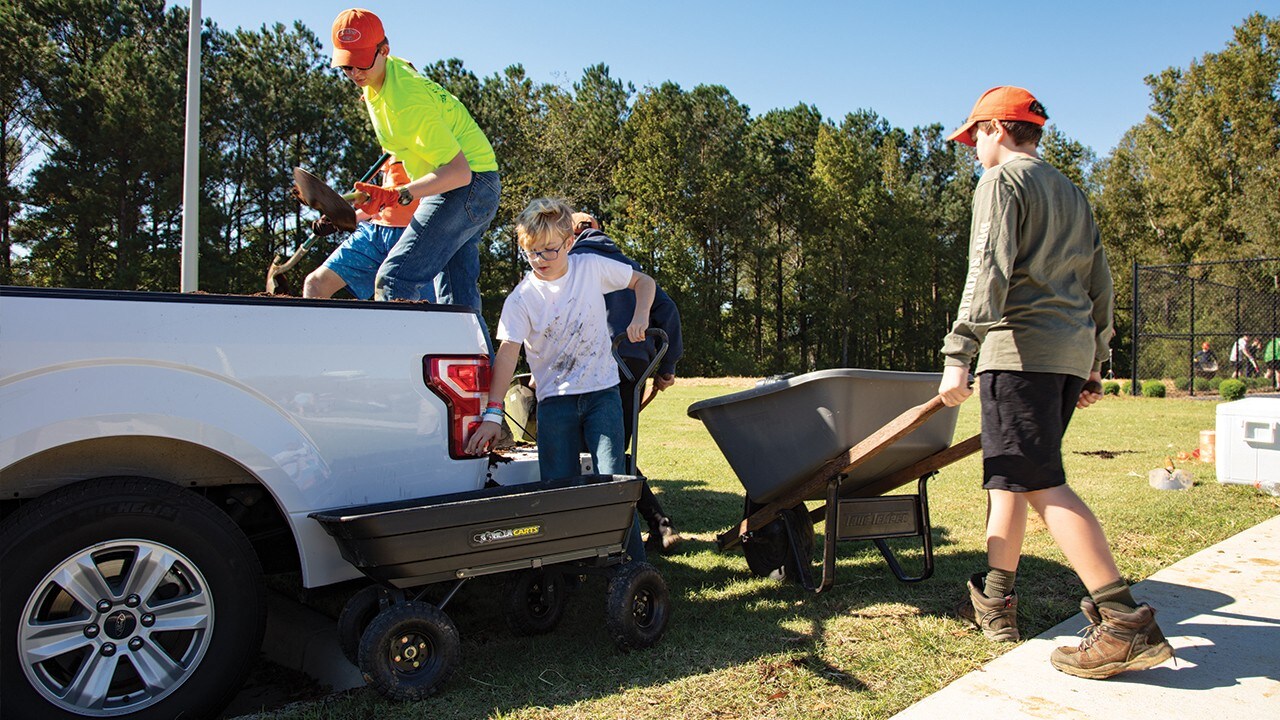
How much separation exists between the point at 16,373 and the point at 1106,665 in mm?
3439

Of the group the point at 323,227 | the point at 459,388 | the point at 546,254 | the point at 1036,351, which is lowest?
the point at 459,388

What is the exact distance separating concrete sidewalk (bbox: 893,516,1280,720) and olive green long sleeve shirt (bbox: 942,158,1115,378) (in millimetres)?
1051

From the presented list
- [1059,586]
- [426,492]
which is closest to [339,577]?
Answer: [426,492]

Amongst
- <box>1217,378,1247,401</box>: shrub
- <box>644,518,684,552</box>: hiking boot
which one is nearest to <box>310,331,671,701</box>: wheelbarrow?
<box>644,518,684,552</box>: hiking boot

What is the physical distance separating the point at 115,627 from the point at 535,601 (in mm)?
1555

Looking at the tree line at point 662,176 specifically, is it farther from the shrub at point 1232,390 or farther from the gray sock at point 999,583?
the gray sock at point 999,583

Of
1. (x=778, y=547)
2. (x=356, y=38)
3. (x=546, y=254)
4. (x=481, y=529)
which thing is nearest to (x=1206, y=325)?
(x=778, y=547)

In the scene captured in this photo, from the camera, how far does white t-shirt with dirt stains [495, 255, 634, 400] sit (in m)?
3.75

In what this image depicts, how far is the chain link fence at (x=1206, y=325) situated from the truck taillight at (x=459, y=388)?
57.8ft

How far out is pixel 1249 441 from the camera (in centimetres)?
663

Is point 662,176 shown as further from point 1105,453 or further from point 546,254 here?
point 546,254

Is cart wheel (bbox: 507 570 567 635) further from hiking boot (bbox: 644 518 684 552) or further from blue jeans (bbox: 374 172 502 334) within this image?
hiking boot (bbox: 644 518 684 552)

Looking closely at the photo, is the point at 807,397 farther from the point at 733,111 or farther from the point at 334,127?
the point at 733,111

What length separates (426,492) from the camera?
10.1 feet
